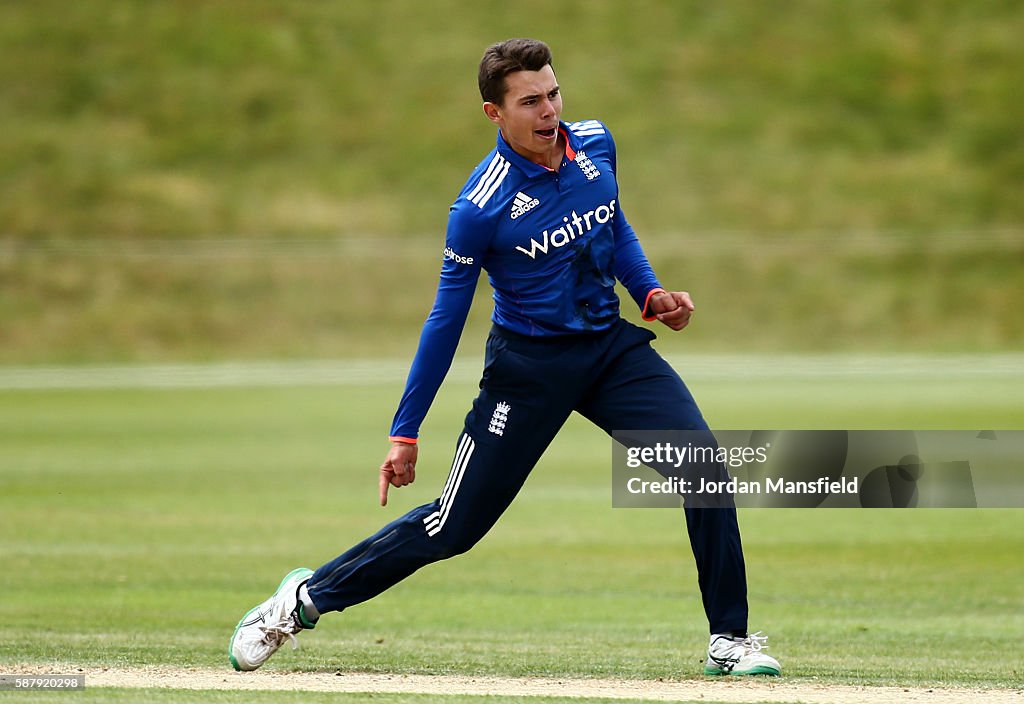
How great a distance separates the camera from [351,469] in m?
16.8

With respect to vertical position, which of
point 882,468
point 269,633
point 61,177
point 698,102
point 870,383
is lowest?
point 269,633

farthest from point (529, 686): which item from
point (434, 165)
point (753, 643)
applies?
point (434, 165)

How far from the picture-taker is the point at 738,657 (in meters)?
6.06

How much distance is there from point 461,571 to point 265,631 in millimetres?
4391

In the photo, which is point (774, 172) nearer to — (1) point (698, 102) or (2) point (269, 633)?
(1) point (698, 102)

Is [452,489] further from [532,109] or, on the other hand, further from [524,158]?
[532,109]

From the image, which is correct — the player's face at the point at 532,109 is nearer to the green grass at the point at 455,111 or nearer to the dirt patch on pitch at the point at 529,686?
the dirt patch on pitch at the point at 529,686

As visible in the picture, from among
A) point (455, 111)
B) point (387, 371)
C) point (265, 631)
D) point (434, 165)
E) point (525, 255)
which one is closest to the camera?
point (525, 255)

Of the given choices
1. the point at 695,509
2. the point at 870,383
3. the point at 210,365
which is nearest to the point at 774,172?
the point at 210,365

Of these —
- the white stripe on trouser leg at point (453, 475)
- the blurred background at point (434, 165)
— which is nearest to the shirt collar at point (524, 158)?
the white stripe on trouser leg at point (453, 475)

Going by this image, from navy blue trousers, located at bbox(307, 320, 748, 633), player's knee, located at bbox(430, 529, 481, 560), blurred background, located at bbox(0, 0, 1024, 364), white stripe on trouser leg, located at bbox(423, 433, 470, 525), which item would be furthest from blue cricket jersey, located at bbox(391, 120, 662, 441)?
blurred background, located at bbox(0, 0, 1024, 364)

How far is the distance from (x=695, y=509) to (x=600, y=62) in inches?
2126

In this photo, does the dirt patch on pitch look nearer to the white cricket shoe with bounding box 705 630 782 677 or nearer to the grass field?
the white cricket shoe with bounding box 705 630 782 677

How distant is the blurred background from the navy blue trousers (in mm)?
34447
